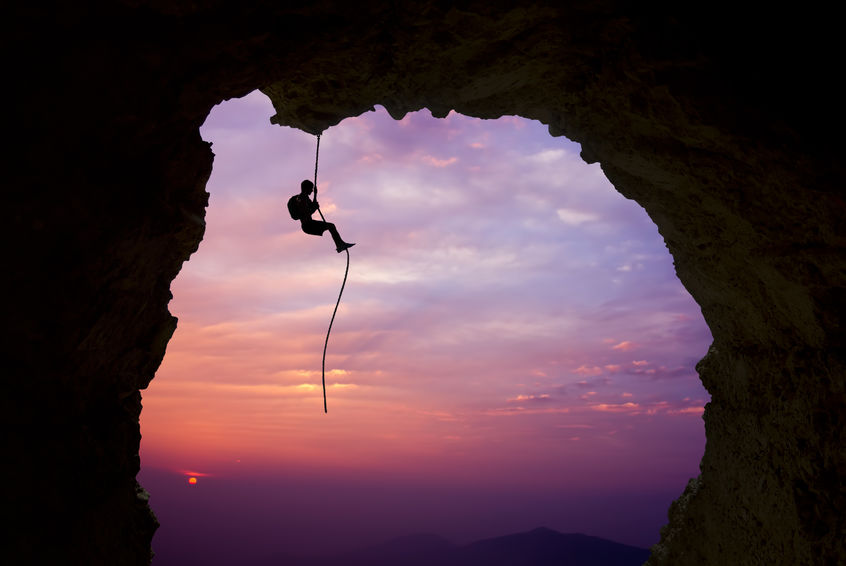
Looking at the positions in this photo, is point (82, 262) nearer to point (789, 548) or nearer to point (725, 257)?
point (725, 257)

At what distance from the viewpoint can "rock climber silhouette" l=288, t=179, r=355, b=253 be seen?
6340mm

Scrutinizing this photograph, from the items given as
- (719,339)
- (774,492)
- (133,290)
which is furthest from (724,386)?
(133,290)

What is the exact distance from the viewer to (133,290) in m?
4.48

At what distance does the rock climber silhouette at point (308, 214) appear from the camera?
6340mm

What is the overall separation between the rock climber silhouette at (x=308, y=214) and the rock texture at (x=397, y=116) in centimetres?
91

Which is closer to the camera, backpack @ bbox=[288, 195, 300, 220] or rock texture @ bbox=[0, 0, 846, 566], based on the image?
rock texture @ bbox=[0, 0, 846, 566]

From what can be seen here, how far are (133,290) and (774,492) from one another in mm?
6907

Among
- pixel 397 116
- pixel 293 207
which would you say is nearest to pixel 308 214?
pixel 293 207

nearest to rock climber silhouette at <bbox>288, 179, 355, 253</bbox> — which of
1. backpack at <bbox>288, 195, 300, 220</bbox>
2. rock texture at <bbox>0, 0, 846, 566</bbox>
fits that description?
backpack at <bbox>288, 195, 300, 220</bbox>

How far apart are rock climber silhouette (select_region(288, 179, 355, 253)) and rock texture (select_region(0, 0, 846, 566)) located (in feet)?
2.98

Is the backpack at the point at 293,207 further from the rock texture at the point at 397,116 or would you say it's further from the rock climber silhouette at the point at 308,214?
the rock texture at the point at 397,116

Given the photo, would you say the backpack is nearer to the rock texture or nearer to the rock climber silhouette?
the rock climber silhouette

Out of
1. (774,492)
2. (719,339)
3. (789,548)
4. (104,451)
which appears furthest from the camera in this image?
(719,339)

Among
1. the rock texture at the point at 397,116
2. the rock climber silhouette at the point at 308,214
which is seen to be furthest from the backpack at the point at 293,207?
the rock texture at the point at 397,116
